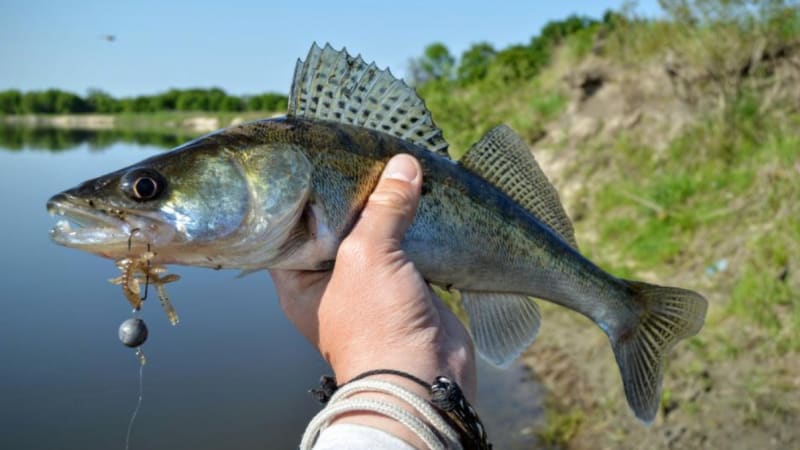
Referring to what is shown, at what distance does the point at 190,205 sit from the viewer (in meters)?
2.39

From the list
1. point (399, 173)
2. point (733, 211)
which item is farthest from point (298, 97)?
point (733, 211)

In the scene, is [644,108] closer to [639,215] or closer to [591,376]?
[639,215]

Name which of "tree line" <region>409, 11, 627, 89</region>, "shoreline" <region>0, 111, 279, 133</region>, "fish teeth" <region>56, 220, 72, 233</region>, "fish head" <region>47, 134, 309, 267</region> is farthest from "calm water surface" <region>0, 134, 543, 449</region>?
"shoreline" <region>0, 111, 279, 133</region>

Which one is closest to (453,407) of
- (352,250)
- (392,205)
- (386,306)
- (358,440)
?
(358,440)

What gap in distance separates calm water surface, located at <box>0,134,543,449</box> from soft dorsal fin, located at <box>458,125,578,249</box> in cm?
465

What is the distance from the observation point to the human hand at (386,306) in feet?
7.55

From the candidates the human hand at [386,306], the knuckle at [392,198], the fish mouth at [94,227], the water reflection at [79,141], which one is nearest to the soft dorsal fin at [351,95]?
the human hand at [386,306]

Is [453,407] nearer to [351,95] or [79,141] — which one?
[351,95]

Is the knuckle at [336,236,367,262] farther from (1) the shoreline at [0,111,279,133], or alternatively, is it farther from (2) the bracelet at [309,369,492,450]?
(1) the shoreline at [0,111,279,133]

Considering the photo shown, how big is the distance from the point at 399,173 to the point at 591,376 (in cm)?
599

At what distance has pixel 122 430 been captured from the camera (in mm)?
8406

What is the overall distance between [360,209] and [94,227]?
93 centimetres

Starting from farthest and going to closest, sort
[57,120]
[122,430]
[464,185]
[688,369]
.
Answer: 1. [57,120]
2. [122,430]
3. [688,369]
4. [464,185]

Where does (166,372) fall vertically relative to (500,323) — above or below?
below
